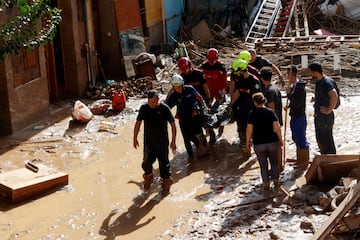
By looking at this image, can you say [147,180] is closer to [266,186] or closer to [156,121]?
[156,121]

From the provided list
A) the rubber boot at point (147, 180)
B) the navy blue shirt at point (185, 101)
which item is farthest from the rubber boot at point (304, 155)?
the rubber boot at point (147, 180)

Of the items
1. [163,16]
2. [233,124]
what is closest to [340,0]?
[163,16]

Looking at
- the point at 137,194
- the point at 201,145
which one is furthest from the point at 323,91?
the point at 137,194

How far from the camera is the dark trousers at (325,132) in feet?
30.3

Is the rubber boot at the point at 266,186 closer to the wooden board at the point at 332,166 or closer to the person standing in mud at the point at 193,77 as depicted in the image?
the wooden board at the point at 332,166

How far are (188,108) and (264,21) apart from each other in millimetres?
12448

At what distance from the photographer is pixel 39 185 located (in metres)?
9.40

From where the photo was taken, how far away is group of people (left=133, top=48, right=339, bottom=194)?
28.0ft

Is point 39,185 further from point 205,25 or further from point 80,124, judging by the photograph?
point 205,25

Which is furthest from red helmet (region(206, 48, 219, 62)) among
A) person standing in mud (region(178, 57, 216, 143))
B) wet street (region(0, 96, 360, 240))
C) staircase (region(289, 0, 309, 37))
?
staircase (region(289, 0, 309, 37))

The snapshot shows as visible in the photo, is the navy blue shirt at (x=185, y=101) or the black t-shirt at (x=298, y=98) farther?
the navy blue shirt at (x=185, y=101)

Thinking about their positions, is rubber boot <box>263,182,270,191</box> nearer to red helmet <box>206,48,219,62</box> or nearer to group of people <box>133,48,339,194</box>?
group of people <box>133,48,339,194</box>

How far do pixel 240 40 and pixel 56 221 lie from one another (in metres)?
14.1

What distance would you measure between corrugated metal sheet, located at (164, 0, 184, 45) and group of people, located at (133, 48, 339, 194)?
9607 millimetres
